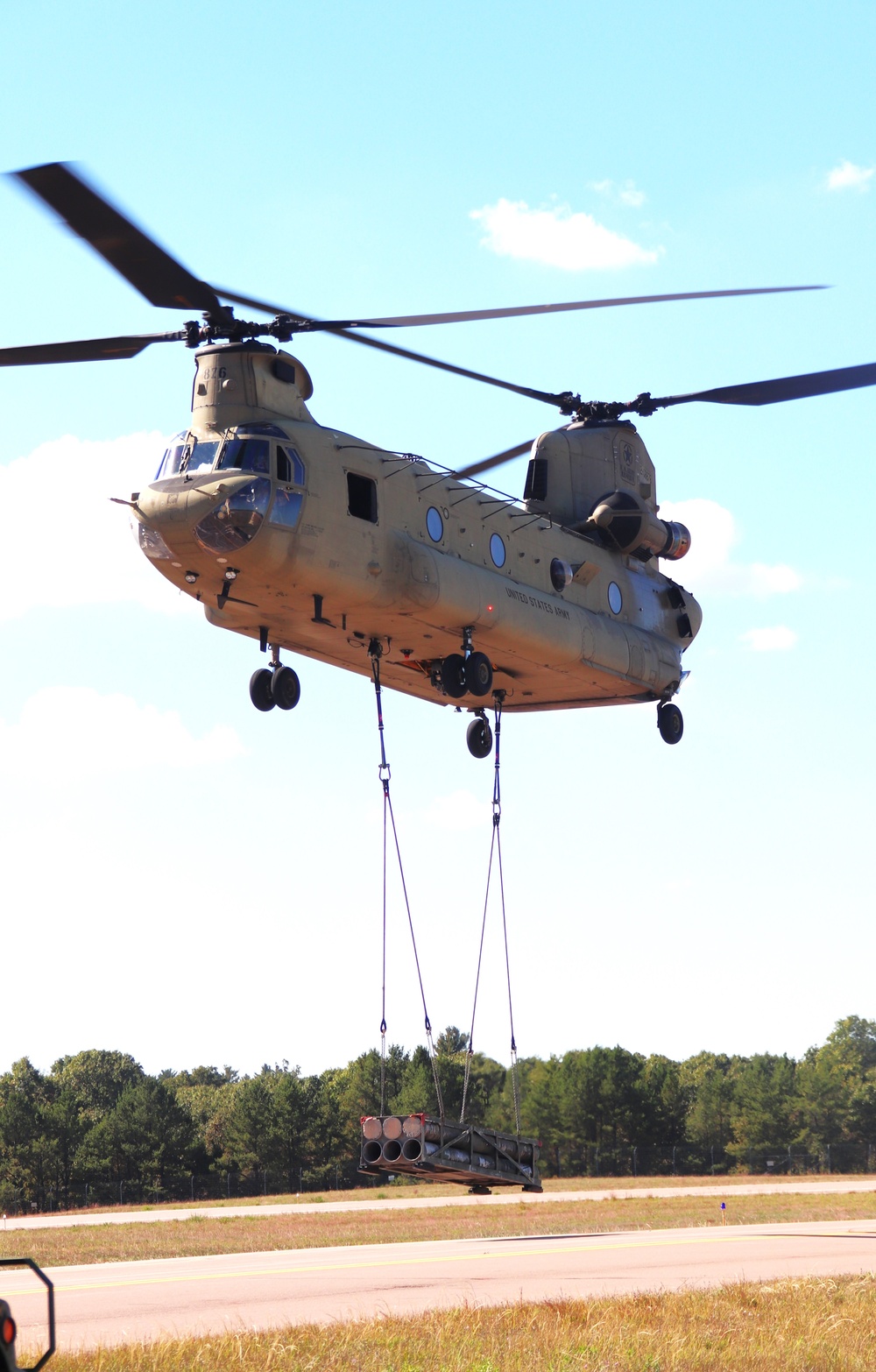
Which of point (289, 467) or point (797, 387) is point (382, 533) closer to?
point (289, 467)

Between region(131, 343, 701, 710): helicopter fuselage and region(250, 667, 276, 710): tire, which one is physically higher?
region(131, 343, 701, 710): helicopter fuselage

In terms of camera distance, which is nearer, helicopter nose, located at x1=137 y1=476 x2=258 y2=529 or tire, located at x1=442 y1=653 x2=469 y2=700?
helicopter nose, located at x1=137 y1=476 x2=258 y2=529

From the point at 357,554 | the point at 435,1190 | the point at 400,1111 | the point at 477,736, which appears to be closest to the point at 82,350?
the point at 357,554

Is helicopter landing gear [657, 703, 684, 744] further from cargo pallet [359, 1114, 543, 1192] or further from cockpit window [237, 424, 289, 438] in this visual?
cockpit window [237, 424, 289, 438]

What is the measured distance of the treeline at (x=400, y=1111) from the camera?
89.2 metres

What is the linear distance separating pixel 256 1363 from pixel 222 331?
13234mm

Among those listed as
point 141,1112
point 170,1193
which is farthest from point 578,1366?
point 141,1112

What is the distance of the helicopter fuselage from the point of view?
19875 mm

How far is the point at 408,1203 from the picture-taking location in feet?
177

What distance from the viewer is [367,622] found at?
2248 cm

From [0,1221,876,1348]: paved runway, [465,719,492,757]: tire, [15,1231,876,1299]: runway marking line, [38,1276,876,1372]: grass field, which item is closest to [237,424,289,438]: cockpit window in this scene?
[465,719,492,757]: tire

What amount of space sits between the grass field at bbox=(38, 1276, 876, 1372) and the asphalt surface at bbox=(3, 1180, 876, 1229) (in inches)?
1248

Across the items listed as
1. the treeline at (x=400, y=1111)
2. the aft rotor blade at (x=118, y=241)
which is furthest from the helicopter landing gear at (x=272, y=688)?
the treeline at (x=400, y=1111)

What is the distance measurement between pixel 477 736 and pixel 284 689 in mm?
5311
